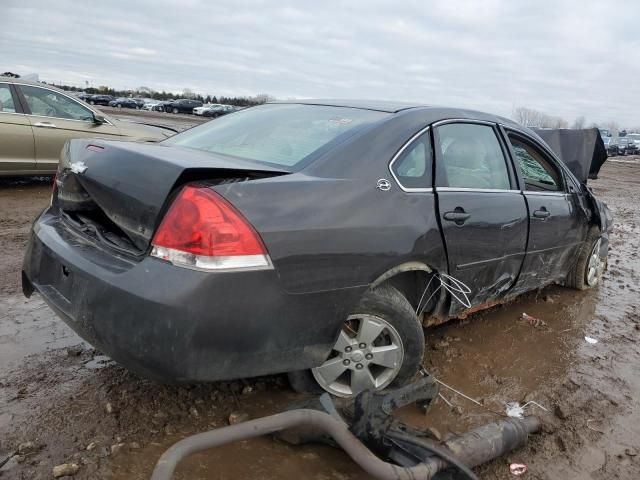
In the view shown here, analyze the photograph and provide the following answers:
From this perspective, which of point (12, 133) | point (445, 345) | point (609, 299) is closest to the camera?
point (445, 345)

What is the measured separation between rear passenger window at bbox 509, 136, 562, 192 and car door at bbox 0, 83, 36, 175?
654cm

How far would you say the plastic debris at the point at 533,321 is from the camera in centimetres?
425

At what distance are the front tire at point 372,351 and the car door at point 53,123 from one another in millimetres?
6372

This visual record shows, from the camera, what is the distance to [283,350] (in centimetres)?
229

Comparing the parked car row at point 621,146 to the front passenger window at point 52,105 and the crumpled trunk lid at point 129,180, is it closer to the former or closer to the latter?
the front passenger window at point 52,105

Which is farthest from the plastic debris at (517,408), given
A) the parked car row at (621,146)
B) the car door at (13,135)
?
the parked car row at (621,146)

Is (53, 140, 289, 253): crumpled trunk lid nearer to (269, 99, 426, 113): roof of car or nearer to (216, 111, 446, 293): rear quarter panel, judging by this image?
(216, 111, 446, 293): rear quarter panel

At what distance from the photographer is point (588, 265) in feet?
16.2

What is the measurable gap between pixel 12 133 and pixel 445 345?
6.58 meters

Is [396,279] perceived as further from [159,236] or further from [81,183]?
[81,183]

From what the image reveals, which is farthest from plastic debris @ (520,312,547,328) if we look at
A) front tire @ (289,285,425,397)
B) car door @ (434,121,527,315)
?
front tire @ (289,285,425,397)

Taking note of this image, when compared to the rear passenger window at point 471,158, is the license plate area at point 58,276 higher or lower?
lower

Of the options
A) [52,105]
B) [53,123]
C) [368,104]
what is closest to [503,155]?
[368,104]

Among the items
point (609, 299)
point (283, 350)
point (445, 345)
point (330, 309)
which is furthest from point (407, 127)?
point (609, 299)
